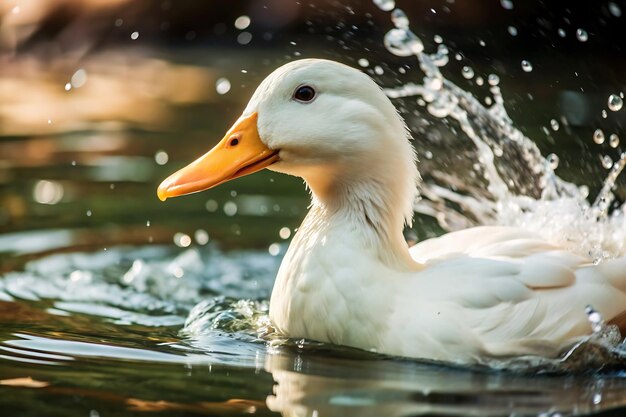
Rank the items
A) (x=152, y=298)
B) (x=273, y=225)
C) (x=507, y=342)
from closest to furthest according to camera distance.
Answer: (x=507, y=342) → (x=152, y=298) → (x=273, y=225)

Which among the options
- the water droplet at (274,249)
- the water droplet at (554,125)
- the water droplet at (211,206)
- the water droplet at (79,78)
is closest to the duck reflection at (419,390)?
the water droplet at (274,249)

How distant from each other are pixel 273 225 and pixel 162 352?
282cm

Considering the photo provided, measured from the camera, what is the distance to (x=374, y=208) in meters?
4.61

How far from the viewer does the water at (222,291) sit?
3.85m

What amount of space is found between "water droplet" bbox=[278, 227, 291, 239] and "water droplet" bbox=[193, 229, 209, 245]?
0.46m

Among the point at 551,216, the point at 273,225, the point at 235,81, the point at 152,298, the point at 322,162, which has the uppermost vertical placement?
the point at 322,162

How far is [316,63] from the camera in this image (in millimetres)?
4484

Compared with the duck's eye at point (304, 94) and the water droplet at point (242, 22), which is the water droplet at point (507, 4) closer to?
the water droplet at point (242, 22)

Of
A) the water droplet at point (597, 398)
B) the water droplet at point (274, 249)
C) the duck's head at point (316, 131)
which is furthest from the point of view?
the water droplet at point (274, 249)

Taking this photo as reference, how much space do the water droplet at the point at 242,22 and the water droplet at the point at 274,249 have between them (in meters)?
7.51

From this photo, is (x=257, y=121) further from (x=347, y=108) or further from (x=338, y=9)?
(x=338, y=9)

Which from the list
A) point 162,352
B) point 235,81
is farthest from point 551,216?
point 235,81

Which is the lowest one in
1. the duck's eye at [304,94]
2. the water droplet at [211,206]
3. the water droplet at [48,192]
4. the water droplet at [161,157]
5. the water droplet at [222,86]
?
the water droplet at [222,86]

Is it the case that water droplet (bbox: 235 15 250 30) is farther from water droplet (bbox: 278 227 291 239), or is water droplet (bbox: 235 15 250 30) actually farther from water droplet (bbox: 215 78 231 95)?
water droplet (bbox: 278 227 291 239)
